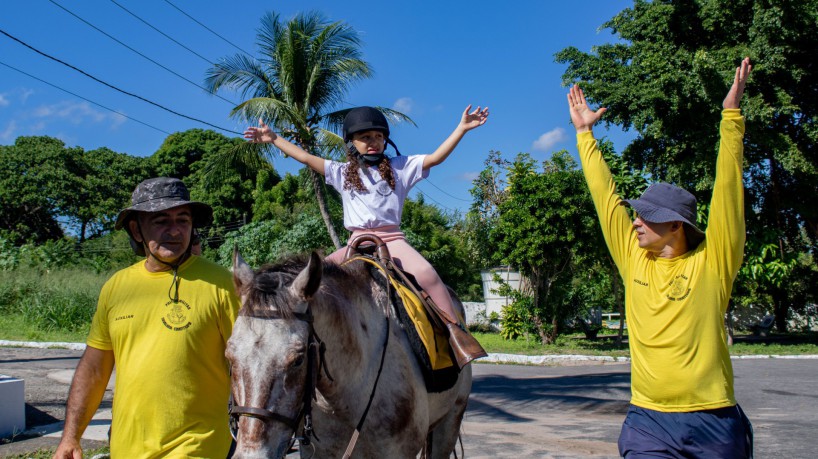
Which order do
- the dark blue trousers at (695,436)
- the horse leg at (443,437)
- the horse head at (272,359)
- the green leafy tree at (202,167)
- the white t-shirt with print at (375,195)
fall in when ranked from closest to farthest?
the horse head at (272,359), the dark blue trousers at (695,436), the white t-shirt with print at (375,195), the horse leg at (443,437), the green leafy tree at (202,167)

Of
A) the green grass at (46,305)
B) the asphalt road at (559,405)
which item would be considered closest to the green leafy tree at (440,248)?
the green grass at (46,305)

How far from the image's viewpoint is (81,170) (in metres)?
43.6

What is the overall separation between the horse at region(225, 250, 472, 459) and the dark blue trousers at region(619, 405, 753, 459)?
3.76 feet

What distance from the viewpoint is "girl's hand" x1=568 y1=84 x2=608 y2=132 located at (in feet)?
11.7

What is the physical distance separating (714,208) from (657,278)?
16.7 inches

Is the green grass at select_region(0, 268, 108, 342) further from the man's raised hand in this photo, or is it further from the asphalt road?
the man's raised hand

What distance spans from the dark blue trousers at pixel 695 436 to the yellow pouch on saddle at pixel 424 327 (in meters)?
1.11

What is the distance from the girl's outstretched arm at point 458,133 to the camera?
15.2 ft

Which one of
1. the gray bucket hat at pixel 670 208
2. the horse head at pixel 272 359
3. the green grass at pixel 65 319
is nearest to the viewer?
the horse head at pixel 272 359

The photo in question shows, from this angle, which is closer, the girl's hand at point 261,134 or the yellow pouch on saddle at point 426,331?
the yellow pouch on saddle at point 426,331

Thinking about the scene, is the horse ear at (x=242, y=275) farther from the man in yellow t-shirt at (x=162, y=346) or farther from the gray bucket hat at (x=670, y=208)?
the gray bucket hat at (x=670, y=208)

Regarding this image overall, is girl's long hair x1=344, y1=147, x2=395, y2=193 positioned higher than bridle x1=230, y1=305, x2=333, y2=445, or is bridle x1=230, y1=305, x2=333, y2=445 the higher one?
girl's long hair x1=344, y1=147, x2=395, y2=193

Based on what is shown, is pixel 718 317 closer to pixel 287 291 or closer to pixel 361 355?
pixel 361 355

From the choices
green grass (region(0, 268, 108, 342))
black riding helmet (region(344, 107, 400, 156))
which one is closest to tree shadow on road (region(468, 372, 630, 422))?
black riding helmet (region(344, 107, 400, 156))
